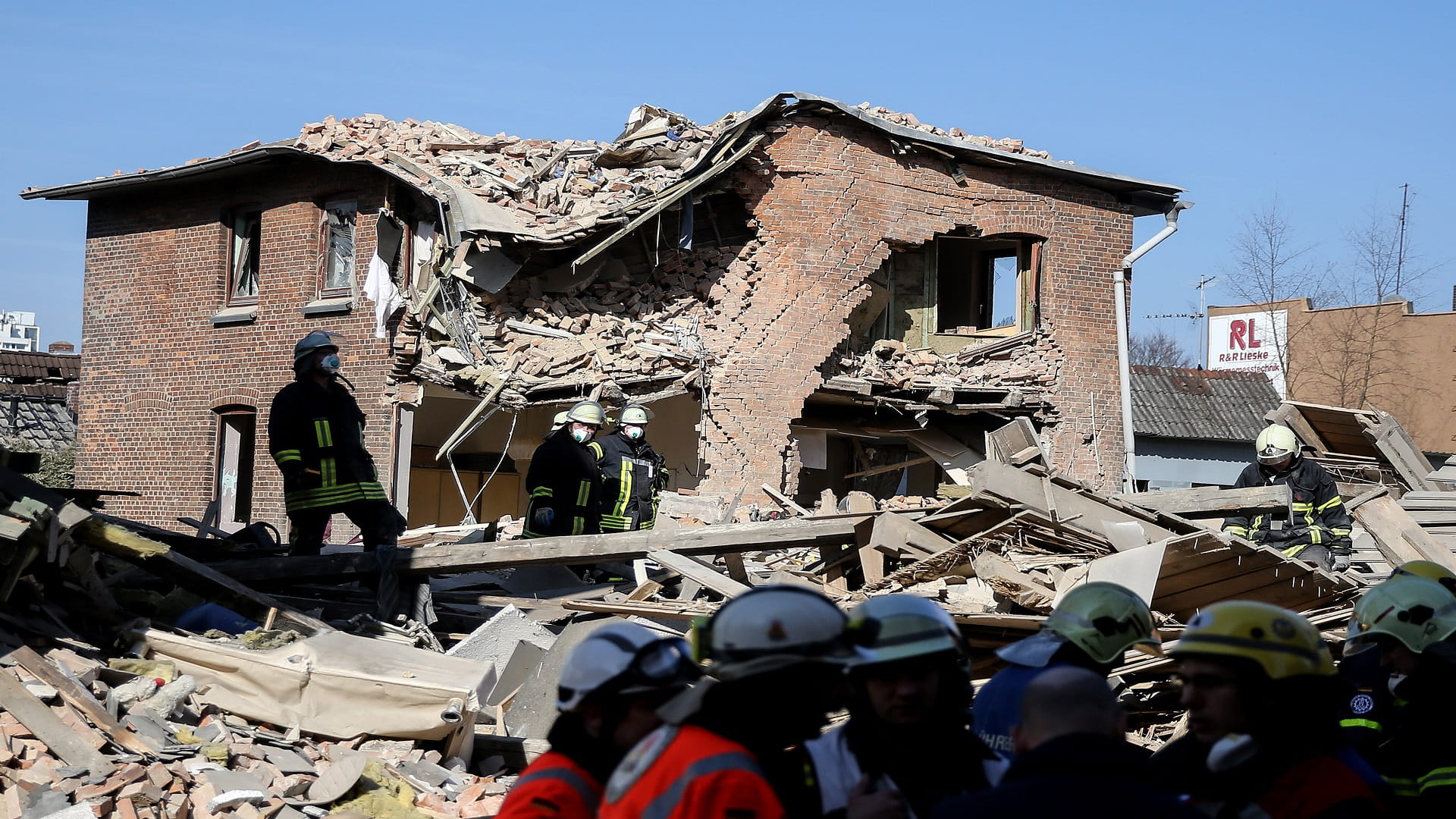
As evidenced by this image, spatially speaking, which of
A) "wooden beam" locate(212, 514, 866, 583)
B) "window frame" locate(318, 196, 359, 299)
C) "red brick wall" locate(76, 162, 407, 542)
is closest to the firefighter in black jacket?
"wooden beam" locate(212, 514, 866, 583)

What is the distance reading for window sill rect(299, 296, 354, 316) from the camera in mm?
17469

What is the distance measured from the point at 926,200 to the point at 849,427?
10.6ft

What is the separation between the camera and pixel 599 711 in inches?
114

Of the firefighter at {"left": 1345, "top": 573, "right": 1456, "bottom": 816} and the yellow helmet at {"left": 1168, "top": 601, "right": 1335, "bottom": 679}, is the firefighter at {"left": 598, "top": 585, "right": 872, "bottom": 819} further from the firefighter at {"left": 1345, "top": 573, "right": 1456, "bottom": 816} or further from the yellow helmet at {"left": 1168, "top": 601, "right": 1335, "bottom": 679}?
the firefighter at {"left": 1345, "top": 573, "right": 1456, "bottom": 816}

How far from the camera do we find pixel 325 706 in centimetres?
691

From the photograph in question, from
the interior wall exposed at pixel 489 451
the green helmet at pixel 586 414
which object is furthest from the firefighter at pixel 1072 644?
the interior wall exposed at pixel 489 451

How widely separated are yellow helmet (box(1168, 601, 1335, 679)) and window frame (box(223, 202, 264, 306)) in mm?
17748

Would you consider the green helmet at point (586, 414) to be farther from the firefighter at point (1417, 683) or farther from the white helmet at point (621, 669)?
the white helmet at point (621, 669)

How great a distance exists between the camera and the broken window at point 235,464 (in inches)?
738

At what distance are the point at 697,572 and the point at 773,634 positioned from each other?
579cm

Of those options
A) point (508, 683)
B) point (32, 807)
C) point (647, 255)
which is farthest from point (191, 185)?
point (32, 807)

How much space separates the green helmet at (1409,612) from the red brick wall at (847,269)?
37.1ft

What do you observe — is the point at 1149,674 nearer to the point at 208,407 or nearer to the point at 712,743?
the point at 712,743

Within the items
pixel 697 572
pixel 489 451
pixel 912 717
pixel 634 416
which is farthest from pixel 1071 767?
pixel 489 451
